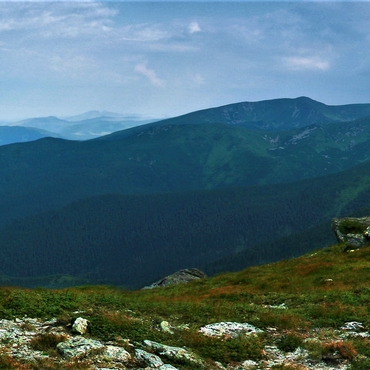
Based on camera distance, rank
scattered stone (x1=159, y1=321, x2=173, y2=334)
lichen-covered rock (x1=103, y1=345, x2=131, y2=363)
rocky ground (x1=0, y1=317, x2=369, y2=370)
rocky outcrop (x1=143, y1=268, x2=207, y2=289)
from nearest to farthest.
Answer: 1. rocky ground (x1=0, y1=317, x2=369, y2=370)
2. lichen-covered rock (x1=103, y1=345, x2=131, y2=363)
3. scattered stone (x1=159, y1=321, x2=173, y2=334)
4. rocky outcrop (x1=143, y1=268, x2=207, y2=289)

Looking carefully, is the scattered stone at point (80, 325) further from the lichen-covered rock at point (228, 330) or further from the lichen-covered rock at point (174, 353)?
the lichen-covered rock at point (228, 330)

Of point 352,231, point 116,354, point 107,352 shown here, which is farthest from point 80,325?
point 352,231

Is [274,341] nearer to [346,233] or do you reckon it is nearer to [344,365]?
[344,365]

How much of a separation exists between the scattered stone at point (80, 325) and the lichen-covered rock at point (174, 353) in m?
2.77

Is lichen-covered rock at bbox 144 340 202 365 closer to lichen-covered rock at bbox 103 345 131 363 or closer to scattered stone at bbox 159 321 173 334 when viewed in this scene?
lichen-covered rock at bbox 103 345 131 363

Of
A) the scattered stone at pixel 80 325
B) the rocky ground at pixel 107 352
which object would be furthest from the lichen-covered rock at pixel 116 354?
the scattered stone at pixel 80 325

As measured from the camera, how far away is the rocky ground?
12828mm

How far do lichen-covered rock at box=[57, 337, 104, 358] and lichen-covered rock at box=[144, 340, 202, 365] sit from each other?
2129mm

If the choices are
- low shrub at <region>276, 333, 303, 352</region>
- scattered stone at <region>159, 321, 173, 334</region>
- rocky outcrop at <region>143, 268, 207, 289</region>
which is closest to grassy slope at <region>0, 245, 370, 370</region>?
low shrub at <region>276, 333, 303, 352</region>

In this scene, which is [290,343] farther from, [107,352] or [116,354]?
[107,352]

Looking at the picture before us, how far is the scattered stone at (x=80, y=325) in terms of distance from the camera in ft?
51.1

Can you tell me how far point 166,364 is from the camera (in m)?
13.6

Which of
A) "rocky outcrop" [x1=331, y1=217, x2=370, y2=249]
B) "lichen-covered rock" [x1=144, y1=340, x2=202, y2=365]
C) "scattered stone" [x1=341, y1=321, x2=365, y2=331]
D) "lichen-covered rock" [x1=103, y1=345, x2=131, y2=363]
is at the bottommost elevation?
"rocky outcrop" [x1=331, y1=217, x2=370, y2=249]

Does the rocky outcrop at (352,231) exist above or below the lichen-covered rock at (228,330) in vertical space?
below
